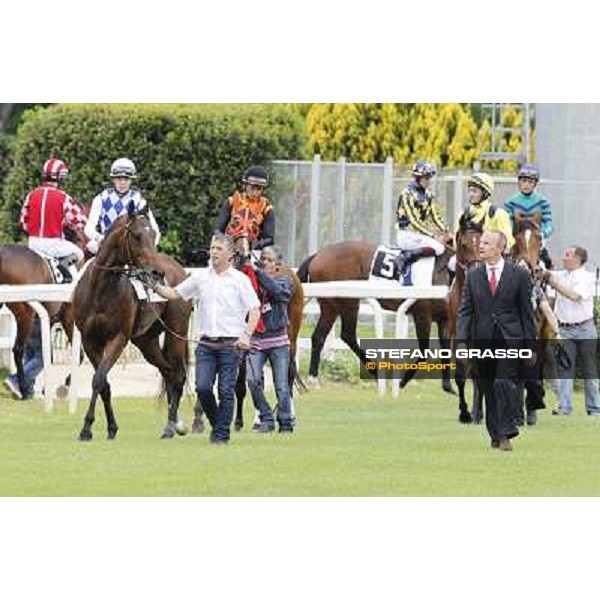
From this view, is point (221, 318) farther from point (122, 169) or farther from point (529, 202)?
point (529, 202)

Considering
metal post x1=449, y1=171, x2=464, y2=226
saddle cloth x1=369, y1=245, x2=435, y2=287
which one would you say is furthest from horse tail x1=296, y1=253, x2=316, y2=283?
metal post x1=449, y1=171, x2=464, y2=226

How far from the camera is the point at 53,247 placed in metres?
21.6

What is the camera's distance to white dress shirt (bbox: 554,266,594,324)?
66.6 ft

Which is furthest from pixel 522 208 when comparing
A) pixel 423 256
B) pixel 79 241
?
pixel 79 241

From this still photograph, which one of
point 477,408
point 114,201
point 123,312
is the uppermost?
point 114,201

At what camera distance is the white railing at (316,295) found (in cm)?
1947

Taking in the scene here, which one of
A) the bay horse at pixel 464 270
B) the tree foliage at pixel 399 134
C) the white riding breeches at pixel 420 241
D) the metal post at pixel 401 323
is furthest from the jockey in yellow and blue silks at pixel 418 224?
the tree foliage at pixel 399 134

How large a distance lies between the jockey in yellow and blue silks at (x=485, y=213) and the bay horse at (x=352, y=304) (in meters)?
2.83

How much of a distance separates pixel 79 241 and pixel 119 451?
5.84 m

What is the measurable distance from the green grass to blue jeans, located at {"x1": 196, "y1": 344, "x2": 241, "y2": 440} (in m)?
0.28

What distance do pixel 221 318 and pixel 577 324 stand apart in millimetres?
4804

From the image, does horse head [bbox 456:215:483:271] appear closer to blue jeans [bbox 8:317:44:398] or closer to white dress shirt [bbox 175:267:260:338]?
white dress shirt [bbox 175:267:260:338]

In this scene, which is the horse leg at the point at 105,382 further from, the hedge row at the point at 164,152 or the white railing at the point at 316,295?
the hedge row at the point at 164,152

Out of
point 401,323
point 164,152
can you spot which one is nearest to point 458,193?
point 164,152
